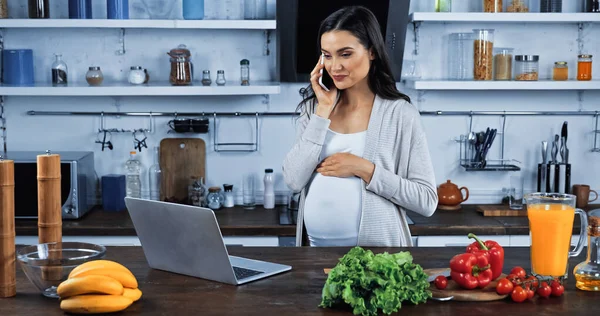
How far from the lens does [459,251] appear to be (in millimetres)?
2439

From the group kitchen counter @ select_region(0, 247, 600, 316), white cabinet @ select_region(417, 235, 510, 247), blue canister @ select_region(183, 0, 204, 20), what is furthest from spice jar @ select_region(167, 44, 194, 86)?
kitchen counter @ select_region(0, 247, 600, 316)

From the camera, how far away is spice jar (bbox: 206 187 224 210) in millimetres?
4164

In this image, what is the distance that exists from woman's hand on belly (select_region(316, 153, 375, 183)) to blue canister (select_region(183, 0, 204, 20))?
1749mm

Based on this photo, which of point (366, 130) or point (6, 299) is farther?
point (366, 130)

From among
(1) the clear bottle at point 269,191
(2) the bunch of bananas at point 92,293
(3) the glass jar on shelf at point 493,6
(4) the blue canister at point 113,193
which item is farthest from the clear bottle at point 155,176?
(2) the bunch of bananas at point 92,293

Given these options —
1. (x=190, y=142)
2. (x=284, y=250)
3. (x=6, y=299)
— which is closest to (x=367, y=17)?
(x=284, y=250)

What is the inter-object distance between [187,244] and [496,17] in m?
2.52

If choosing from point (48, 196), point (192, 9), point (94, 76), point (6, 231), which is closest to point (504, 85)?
point (192, 9)

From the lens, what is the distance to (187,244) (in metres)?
2.09

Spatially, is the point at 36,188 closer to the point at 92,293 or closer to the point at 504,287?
the point at 92,293

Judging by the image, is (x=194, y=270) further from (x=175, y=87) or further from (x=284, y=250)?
(x=175, y=87)

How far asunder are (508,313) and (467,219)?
Result: 84.8 inches

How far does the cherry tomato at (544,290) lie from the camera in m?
1.94

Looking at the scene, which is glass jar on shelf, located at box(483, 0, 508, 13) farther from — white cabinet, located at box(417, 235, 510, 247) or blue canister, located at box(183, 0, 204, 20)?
blue canister, located at box(183, 0, 204, 20)
